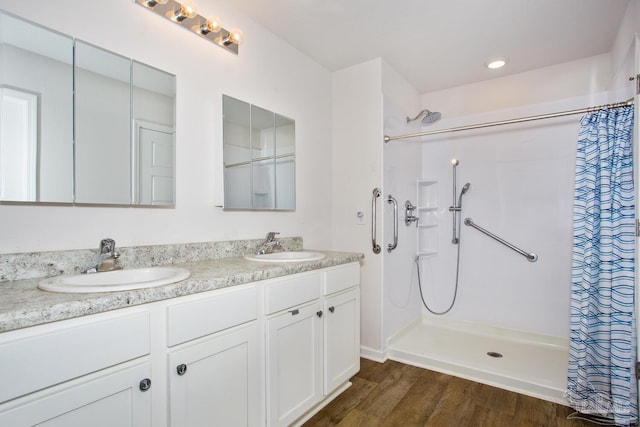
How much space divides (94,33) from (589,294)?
2.91 meters

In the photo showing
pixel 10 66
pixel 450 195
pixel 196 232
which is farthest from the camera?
pixel 450 195

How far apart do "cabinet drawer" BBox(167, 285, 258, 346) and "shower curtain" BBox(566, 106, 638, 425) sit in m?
1.93

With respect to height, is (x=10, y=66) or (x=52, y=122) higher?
(x=10, y=66)

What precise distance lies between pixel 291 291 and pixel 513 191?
2.44 metres

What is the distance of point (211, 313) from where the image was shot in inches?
50.1

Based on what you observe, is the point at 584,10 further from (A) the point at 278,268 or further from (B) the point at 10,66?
(B) the point at 10,66

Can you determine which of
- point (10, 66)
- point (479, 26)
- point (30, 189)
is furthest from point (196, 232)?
point (479, 26)

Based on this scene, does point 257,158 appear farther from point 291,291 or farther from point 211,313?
point 211,313

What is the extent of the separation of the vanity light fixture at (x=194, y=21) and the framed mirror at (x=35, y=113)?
1.55 ft

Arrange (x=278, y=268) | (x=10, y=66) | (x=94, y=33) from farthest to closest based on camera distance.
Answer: (x=278, y=268) < (x=94, y=33) < (x=10, y=66)

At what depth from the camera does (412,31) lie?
228 cm

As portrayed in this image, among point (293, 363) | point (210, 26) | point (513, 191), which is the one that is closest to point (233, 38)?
point (210, 26)

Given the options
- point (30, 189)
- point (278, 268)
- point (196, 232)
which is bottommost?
point (278, 268)

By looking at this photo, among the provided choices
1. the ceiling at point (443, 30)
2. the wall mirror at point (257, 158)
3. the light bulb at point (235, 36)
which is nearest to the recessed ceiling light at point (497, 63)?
the ceiling at point (443, 30)
